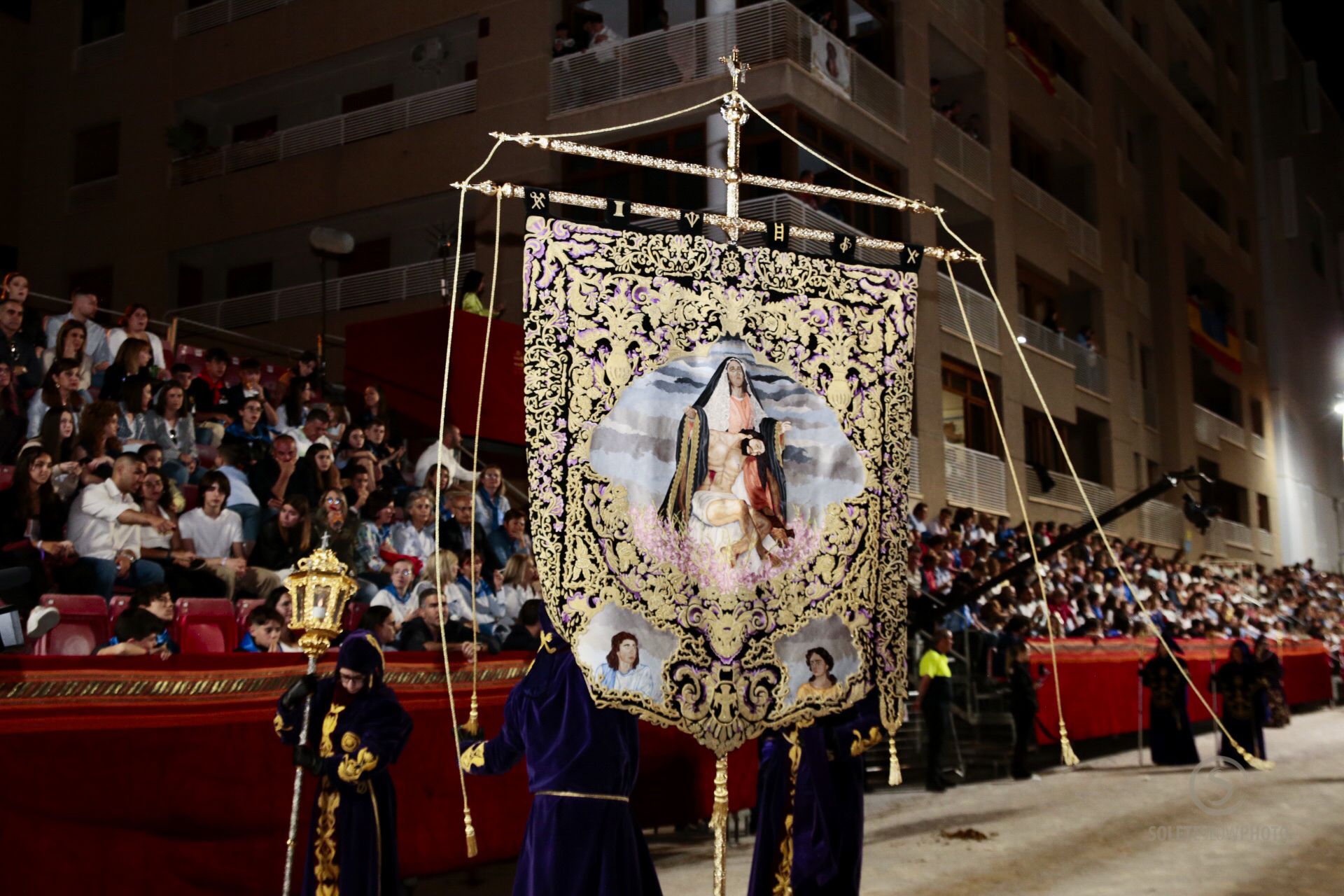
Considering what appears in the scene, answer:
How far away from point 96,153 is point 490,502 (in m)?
18.1

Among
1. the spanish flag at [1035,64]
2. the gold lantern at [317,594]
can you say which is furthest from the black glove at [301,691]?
the spanish flag at [1035,64]

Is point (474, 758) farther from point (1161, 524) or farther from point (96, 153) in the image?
point (1161, 524)

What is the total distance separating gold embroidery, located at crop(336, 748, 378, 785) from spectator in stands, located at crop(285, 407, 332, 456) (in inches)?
232

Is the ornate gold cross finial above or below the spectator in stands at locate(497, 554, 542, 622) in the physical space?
above

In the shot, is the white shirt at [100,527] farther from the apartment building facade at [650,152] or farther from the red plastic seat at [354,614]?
the apartment building facade at [650,152]

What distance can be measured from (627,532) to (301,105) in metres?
22.1

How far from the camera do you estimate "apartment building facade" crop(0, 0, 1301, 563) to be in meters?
20.9

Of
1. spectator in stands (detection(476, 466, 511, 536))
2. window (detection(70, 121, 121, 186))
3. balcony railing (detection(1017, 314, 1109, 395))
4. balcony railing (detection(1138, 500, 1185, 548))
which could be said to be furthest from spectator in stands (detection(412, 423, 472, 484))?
balcony railing (detection(1138, 500, 1185, 548))

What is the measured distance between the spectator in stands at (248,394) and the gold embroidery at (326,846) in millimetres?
6081

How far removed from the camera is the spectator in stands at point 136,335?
11.5 meters

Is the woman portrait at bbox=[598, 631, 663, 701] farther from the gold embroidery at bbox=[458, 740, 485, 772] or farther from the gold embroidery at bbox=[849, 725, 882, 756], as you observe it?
the gold embroidery at bbox=[849, 725, 882, 756]

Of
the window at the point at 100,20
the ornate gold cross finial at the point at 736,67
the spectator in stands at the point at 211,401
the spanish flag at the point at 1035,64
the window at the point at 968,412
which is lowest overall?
the spectator in stands at the point at 211,401

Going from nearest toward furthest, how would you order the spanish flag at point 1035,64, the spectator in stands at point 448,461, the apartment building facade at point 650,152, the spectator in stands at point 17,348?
the spectator in stands at point 17,348, the spectator in stands at point 448,461, the apartment building facade at point 650,152, the spanish flag at point 1035,64

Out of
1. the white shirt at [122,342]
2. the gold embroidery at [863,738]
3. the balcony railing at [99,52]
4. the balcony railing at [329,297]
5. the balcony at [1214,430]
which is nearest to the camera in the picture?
the gold embroidery at [863,738]
